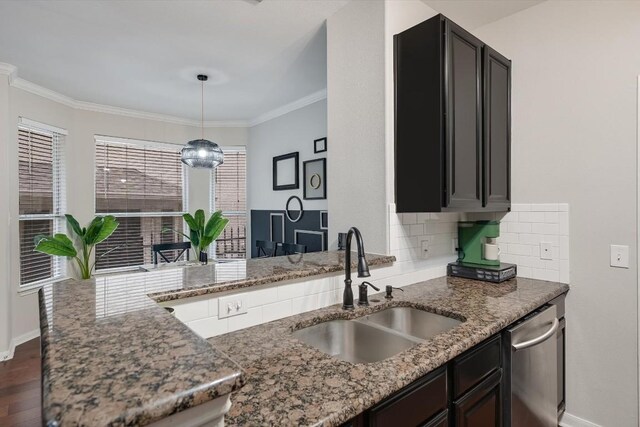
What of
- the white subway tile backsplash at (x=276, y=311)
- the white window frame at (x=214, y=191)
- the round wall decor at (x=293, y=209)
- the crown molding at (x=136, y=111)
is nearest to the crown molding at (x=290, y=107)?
the crown molding at (x=136, y=111)

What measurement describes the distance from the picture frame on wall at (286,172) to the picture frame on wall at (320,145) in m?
0.39

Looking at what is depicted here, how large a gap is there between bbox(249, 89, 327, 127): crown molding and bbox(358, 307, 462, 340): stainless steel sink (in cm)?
299

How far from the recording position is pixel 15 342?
366cm

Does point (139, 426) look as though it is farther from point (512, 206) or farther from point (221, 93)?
point (221, 93)

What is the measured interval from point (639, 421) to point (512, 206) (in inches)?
54.5

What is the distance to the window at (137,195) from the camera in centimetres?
481

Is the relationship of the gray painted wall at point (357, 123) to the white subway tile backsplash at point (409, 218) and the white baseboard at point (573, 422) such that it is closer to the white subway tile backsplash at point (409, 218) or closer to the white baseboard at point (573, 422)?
the white subway tile backsplash at point (409, 218)

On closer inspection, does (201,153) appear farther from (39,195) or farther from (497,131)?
(497,131)

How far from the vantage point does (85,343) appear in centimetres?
77

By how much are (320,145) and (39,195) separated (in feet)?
11.1

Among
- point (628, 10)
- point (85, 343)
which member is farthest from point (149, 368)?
point (628, 10)

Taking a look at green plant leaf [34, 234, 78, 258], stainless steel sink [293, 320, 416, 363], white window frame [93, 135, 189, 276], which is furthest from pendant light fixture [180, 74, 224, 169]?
stainless steel sink [293, 320, 416, 363]

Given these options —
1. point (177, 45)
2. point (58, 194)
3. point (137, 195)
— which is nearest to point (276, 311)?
point (177, 45)

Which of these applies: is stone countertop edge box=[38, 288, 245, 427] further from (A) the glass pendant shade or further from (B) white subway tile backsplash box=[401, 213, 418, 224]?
(A) the glass pendant shade
